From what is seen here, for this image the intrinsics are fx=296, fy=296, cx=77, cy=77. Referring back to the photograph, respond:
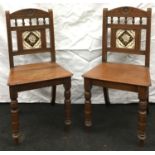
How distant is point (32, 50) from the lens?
2.24 meters

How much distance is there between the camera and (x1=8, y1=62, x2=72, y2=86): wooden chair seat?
6.27 feet

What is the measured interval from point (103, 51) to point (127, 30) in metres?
0.24

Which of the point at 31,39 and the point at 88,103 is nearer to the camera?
the point at 88,103

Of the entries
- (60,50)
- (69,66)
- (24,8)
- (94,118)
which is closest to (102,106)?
(94,118)

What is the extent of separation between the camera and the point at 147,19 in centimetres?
210

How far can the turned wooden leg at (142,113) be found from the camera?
6.03ft

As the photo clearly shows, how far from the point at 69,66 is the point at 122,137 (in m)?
0.76

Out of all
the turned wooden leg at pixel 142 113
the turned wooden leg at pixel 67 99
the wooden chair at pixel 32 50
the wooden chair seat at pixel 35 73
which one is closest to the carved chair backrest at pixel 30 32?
the wooden chair at pixel 32 50

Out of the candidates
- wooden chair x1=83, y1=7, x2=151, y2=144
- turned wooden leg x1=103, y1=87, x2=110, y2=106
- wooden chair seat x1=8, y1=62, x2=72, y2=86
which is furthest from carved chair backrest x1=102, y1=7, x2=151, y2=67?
wooden chair seat x1=8, y1=62, x2=72, y2=86

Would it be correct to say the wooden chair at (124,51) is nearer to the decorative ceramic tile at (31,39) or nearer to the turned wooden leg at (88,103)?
the turned wooden leg at (88,103)

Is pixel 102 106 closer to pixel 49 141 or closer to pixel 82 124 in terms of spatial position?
pixel 82 124

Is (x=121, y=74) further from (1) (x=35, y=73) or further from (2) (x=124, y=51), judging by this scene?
(1) (x=35, y=73)

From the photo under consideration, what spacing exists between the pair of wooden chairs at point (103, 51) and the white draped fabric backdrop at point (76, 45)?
Answer: 0.31 ft

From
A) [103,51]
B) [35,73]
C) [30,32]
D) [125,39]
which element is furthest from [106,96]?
[30,32]
